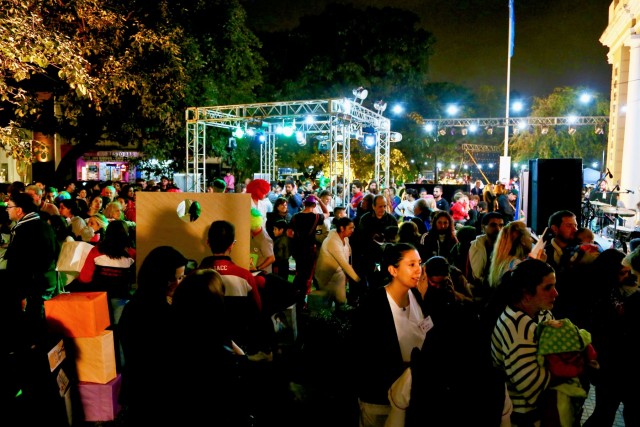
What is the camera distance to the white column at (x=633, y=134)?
733 inches

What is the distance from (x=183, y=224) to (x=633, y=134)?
66.2ft

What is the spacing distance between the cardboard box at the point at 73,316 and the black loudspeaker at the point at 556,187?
6816 mm

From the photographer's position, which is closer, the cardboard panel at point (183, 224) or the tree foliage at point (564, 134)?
the cardboard panel at point (183, 224)

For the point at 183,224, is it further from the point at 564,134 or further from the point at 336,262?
the point at 564,134

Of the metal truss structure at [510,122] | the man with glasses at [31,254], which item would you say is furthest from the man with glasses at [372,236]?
the metal truss structure at [510,122]

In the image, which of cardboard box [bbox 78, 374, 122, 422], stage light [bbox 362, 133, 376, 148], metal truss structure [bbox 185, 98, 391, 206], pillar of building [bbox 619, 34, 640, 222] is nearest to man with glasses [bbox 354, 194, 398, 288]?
cardboard box [bbox 78, 374, 122, 422]

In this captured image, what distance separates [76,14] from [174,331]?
477 inches

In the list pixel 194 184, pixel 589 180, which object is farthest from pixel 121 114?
pixel 589 180

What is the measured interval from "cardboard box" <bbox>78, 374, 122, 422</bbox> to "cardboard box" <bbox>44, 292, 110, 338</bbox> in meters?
0.42

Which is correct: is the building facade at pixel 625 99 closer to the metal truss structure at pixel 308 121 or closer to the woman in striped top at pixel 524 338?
the metal truss structure at pixel 308 121

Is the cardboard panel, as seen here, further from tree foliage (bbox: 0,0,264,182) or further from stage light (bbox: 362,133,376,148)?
stage light (bbox: 362,133,376,148)

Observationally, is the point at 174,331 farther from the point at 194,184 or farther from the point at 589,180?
the point at 589,180

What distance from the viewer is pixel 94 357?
360 cm

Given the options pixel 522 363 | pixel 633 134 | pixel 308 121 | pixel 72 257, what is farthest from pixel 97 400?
pixel 633 134
